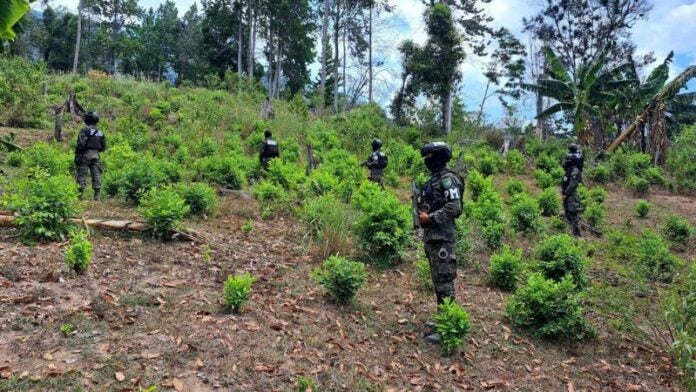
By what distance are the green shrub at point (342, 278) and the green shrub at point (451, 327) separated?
3.52ft

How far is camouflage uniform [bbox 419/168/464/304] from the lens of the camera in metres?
5.07

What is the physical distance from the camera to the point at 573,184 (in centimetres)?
1069

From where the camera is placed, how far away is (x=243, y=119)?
61.6ft

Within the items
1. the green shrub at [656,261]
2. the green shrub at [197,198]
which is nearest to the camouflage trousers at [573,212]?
the green shrub at [656,261]

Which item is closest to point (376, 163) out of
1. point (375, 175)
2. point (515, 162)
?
point (375, 175)

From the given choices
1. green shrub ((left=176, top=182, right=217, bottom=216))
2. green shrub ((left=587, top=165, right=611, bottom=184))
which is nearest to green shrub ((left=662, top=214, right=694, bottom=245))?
green shrub ((left=587, top=165, right=611, bottom=184))

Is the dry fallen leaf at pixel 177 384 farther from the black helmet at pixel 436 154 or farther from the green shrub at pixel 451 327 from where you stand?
the black helmet at pixel 436 154

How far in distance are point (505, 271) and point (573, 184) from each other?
479cm

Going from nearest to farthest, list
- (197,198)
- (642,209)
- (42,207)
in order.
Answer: (42,207)
(197,198)
(642,209)

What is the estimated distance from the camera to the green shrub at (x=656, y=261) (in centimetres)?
802

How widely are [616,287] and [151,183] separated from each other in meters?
8.08

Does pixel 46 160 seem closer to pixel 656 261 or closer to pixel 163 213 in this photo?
pixel 163 213

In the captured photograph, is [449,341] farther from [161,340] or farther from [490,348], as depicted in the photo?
[161,340]

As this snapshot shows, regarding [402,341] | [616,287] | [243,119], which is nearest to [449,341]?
[402,341]
